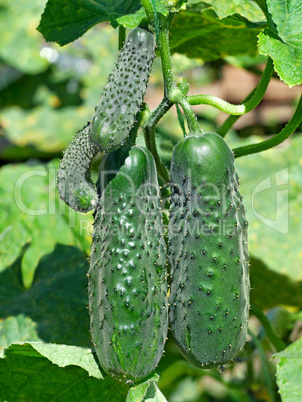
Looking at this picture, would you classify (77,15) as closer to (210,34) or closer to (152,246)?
(210,34)

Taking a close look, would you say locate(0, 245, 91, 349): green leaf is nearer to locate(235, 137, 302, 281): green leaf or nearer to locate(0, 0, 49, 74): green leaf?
locate(235, 137, 302, 281): green leaf

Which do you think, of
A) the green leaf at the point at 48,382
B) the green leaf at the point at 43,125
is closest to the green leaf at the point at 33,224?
the green leaf at the point at 48,382

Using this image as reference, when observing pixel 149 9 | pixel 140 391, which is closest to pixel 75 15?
pixel 149 9

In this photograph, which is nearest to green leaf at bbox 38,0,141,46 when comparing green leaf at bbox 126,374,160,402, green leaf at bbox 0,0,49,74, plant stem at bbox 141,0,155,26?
plant stem at bbox 141,0,155,26

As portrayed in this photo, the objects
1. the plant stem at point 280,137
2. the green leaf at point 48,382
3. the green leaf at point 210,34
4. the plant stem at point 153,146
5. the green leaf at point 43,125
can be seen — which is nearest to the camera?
the plant stem at point 153,146

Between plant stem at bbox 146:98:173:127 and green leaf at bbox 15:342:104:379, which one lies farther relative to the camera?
green leaf at bbox 15:342:104:379

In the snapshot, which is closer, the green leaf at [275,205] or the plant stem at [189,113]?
the plant stem at [189,113]

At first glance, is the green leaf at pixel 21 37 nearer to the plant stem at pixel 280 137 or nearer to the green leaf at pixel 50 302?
the green leaf at pixel 50 302
